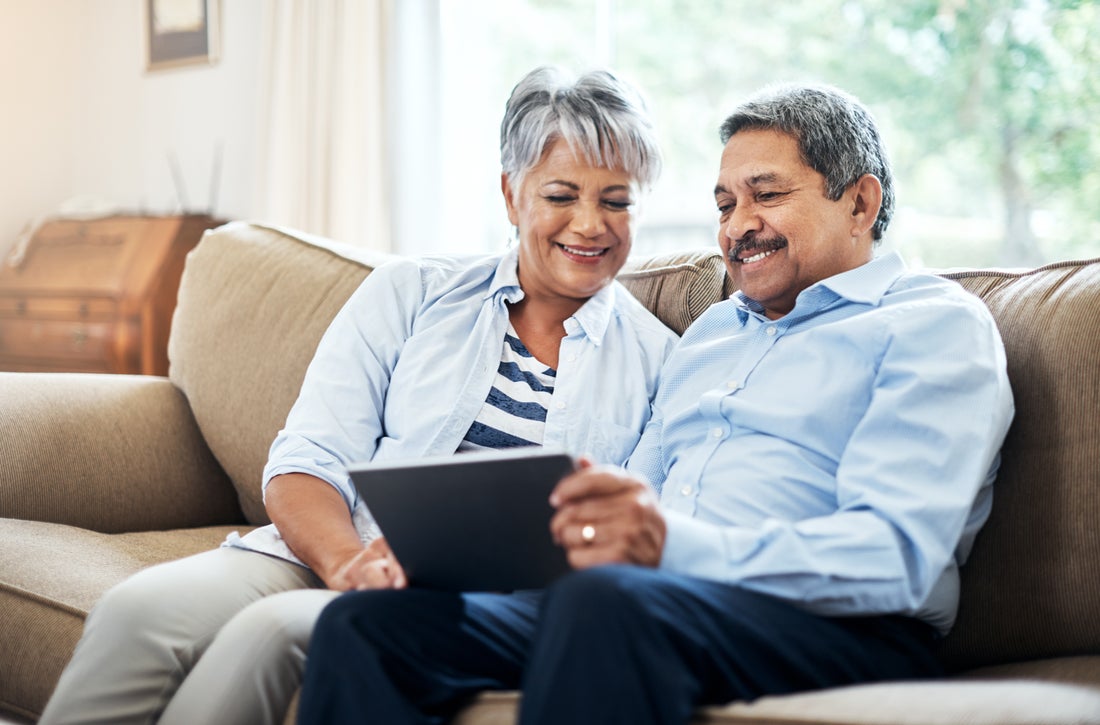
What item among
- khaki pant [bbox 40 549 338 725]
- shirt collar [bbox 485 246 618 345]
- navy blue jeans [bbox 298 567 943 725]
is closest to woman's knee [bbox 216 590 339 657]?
khaki pant [bbox 40 549 338 725]

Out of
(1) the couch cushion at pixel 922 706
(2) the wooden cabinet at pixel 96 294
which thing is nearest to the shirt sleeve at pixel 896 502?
(1) the couch cushion at pixel 922 706

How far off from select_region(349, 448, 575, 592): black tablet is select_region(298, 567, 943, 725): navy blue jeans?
5cm

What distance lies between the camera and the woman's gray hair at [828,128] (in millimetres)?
1503

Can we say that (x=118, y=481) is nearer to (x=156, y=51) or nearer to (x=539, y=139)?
(x=539, y=139)

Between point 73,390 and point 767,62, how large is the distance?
226cm

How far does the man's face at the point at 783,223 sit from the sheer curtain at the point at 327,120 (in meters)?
1.92

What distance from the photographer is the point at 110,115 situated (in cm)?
434

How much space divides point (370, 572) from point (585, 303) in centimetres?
61

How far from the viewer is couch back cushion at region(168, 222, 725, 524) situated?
75.3 inches

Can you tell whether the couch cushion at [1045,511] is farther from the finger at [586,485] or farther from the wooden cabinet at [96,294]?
the wooden cabinet at [96,294]

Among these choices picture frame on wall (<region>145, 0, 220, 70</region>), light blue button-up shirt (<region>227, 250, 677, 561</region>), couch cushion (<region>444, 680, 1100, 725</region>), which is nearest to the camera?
couch cushion (<region>444, 680, 1100, 725</region>)

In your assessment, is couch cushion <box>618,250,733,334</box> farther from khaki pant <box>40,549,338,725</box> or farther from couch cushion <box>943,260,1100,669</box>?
khaki pant <box>40,549,338,725</box>

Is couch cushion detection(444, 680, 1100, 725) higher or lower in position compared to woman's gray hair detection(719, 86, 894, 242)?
lower

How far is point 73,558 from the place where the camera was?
1686 millimetres
